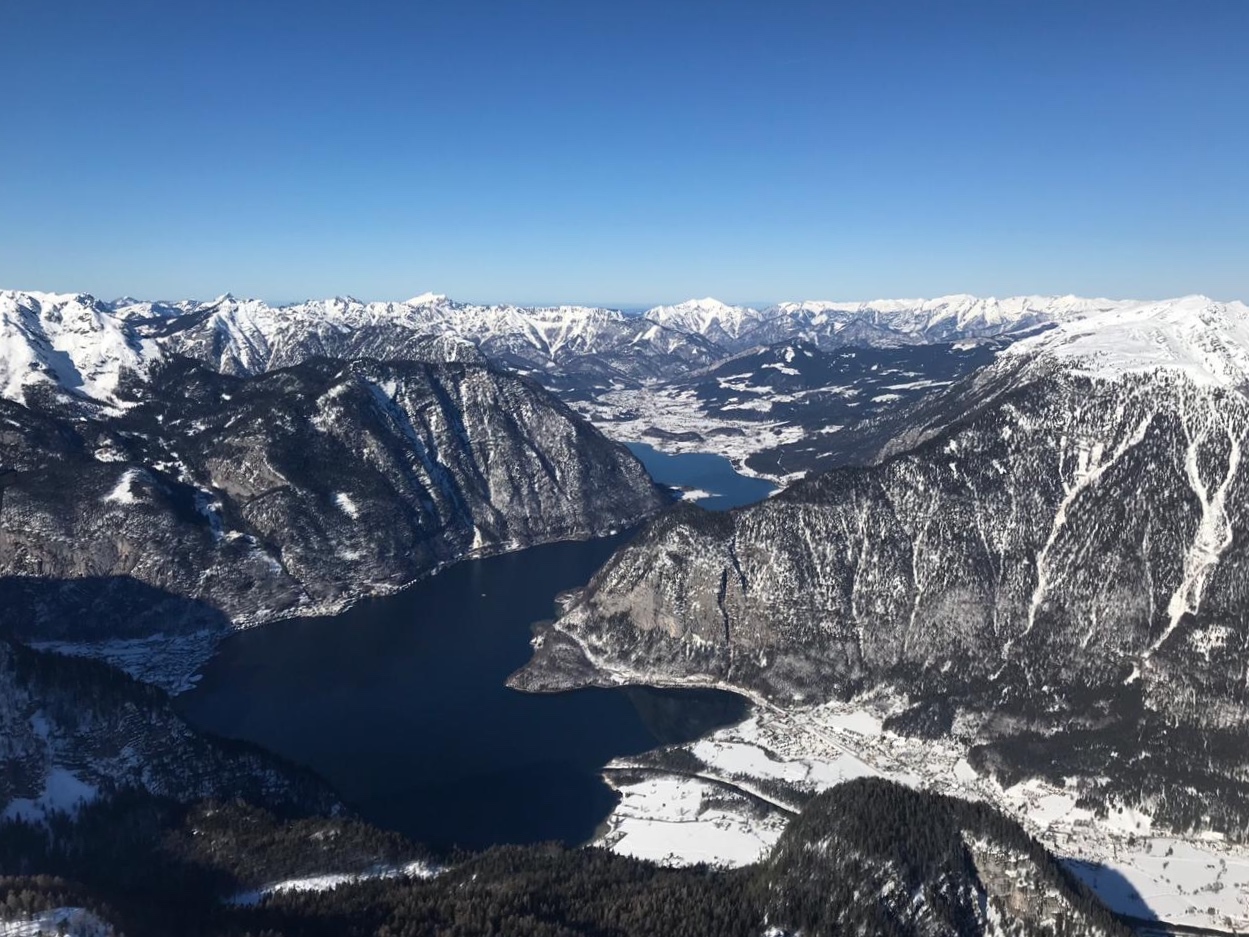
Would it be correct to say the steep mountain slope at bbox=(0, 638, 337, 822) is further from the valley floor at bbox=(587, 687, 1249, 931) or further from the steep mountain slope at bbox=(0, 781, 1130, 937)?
the valley floor at bbox=(587, 687, 1249, 931)

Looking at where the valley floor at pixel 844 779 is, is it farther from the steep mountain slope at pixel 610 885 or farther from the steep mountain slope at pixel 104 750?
→ the steep mountain slope at pixel 104 750

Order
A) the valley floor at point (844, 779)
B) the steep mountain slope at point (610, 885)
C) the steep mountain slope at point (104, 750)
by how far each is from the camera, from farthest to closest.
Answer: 1. the valley floor at point (844, 779)
2. the steep mountain slope at point (104, 750)
3. the steep mountain slope at point (610, 885)

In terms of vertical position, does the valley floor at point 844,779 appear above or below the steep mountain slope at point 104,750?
below

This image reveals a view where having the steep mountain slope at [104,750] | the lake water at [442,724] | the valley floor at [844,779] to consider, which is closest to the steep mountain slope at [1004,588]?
the valley floor at [844,779]

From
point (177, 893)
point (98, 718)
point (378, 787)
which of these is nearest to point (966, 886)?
point (177, 893)

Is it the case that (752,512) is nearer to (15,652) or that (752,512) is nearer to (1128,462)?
(1128,462)

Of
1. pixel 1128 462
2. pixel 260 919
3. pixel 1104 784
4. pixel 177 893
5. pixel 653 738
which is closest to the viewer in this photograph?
pixel 260 919

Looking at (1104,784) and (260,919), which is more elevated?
→ (260,919)
